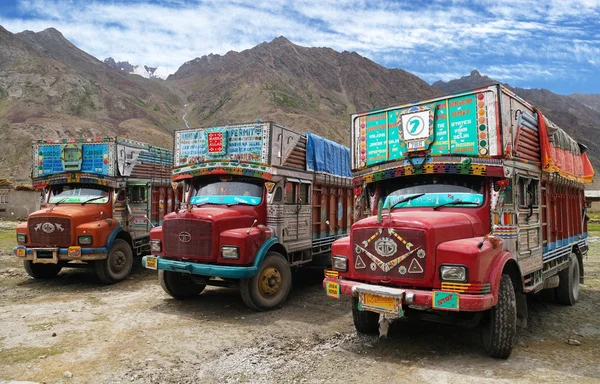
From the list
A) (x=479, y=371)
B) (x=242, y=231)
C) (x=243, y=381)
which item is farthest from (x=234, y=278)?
(x=479, y=371)

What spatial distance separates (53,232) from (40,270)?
5.40ft

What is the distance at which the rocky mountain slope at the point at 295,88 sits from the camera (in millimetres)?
120000

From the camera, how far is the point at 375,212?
6926 mm

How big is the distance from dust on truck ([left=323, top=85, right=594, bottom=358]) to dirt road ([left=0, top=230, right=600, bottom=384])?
0.49m

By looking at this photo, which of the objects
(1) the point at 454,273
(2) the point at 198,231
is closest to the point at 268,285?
(2) the point at 198,231

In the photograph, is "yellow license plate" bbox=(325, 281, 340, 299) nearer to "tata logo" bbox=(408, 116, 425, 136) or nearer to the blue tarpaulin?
"tata logo" bbox=(408, 116, 425, 136)

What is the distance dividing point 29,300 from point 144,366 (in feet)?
16.7

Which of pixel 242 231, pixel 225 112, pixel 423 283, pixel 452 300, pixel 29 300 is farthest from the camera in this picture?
pixel 225 112

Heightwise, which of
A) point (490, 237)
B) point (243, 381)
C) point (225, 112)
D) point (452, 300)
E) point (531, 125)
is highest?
point (225, 112)

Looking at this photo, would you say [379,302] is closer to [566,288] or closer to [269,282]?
[269,282]

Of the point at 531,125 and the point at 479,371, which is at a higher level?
the point at 531,125

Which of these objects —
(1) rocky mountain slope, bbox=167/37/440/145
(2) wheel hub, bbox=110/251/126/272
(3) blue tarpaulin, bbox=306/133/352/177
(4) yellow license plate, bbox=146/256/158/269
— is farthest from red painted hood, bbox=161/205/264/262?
(1) rocky mountain slope, bbox=167/37/440/145

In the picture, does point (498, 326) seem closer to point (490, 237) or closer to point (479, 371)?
point (479, 371)

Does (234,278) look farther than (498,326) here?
Yes
